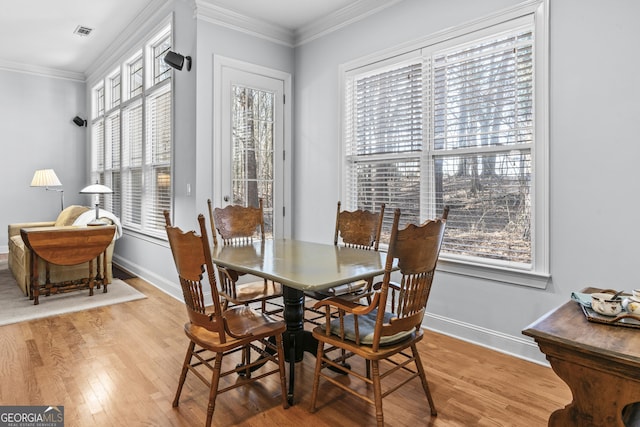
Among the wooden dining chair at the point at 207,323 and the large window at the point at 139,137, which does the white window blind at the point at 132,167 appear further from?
the wooden dining chair at the point at 207,323

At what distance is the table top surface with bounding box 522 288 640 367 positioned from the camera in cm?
116

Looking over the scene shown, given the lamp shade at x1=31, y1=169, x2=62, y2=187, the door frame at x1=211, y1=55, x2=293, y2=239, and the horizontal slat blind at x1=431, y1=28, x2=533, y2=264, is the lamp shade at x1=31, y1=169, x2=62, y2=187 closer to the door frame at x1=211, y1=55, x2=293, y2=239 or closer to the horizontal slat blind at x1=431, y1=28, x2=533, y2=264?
the door frame at x1=211, y1=55, x2=293, y2=239

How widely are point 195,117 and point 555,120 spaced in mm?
2967

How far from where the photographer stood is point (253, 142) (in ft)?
13.8

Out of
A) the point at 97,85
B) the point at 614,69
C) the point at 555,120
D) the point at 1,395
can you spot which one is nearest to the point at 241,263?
the point at 1,395

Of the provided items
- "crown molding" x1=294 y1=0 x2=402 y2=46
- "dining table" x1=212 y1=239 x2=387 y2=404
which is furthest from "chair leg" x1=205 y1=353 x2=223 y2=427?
"crown molding" x1=294 y1=0 x2=402 y2=46

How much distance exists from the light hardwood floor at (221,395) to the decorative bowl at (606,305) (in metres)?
0.80

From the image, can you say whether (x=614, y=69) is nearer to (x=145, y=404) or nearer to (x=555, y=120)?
(x=555, y=120)

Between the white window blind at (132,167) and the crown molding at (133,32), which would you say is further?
the white window blind at (132,167)

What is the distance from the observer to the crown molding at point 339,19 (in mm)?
3512

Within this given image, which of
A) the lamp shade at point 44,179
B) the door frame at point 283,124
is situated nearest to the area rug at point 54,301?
the door frame at point 283,124

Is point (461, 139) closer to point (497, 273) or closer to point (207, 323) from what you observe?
point (497, 273)

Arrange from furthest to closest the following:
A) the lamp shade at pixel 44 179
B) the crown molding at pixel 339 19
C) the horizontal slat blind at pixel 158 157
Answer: the lamp shade at pixel 44 179 → the horizontal slat blind at pixel 158 157 → the crown molding at pixel 339 19

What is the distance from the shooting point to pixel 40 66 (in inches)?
262
